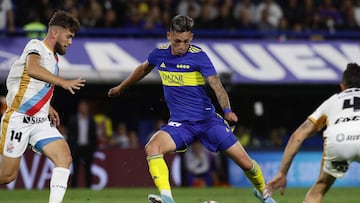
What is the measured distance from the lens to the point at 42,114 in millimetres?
10641

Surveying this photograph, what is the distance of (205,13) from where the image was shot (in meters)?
23.5

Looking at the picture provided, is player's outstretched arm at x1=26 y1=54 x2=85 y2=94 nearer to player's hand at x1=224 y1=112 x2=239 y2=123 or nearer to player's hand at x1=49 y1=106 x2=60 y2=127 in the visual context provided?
player's hand at x1=49 y1=106 x2=60 y2=127

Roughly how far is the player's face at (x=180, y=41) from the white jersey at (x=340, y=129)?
98.2 inches

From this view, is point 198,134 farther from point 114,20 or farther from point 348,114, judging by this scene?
point 114,20

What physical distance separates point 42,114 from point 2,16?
1167cm

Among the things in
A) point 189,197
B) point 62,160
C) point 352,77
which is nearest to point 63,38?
point 62,160

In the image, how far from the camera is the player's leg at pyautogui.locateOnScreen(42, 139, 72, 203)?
1014 cm

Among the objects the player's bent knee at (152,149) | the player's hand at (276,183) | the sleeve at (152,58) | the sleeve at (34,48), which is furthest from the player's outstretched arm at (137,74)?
the player's hand at (276,183)

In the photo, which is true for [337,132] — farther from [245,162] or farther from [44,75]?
[44,75]

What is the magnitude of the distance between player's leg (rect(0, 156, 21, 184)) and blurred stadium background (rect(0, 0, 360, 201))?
976 centimetres

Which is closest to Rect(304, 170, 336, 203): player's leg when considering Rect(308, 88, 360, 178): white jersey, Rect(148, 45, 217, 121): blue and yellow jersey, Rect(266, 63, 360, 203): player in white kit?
Rect(266, 63, 360, 203): player in white kit

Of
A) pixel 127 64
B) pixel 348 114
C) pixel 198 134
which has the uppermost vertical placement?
pixel 348 114

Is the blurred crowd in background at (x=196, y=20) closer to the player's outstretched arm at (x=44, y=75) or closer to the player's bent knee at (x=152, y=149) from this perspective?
the player's bent knee at (x=152, y=149)

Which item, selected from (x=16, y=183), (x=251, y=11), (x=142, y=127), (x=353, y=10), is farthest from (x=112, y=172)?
(x=353, y=10)
